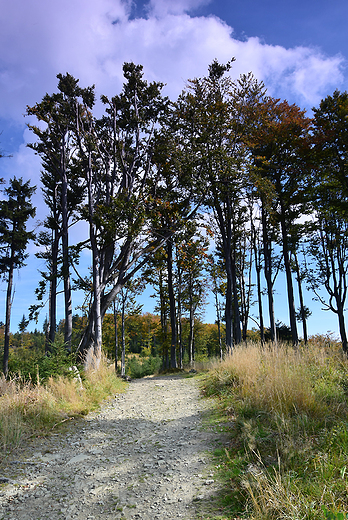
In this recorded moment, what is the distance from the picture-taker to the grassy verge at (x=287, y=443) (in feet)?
7.63

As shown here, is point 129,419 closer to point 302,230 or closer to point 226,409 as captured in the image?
point 226,409

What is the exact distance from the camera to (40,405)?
17.8 ft

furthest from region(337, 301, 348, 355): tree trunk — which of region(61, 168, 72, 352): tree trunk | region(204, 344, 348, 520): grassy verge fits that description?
region(61, 168, 72, 352): tree trunk

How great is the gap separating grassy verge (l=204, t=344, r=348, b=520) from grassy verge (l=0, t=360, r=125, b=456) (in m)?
3.03

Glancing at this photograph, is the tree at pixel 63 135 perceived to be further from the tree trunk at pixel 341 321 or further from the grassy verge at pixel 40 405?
the tree trunk at pixel 341 321

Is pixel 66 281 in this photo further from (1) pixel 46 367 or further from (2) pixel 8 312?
(2) pixel 8 312

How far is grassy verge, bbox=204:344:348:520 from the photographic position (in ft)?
7.63

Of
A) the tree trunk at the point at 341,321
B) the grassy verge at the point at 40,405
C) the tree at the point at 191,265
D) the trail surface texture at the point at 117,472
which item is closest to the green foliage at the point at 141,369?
the tree at the point at 191,265

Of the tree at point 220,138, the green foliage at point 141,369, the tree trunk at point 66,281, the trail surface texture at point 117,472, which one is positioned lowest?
the green foliage at point 141,369

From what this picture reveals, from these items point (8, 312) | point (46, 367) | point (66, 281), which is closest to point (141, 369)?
point (8, 312)

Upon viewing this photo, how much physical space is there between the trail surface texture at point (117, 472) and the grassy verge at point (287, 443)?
41 cm

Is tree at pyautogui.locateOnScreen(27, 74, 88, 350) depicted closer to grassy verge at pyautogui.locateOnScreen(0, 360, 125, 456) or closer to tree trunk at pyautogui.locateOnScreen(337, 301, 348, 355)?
grassy verge at pyautogui.locateOnScreen(0, 360, 125, 456)

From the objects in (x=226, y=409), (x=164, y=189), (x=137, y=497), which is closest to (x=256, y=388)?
(x=226, y=409)

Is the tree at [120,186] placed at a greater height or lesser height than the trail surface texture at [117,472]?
greater
